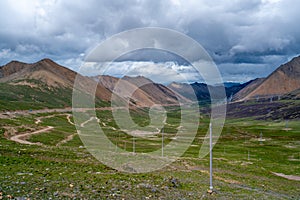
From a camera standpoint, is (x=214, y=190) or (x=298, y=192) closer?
(x=214, y=190)

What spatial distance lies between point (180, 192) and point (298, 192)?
63.7 ft

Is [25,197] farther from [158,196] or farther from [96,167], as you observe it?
[96,167]

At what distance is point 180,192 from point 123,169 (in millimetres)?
10698

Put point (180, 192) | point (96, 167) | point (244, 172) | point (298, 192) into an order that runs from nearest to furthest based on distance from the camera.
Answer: point (180, 192)
point (96, 167)
point (298, 192)
point (244, 172)

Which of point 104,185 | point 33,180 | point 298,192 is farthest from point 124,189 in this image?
point 298,192

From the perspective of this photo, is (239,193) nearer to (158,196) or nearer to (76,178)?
(158,196)

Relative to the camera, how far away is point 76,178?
26203 mm

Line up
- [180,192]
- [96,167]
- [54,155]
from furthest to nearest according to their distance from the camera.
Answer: [54,155], [96,167], [180,192]

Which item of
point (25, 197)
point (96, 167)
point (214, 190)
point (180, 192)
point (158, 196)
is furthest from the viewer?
point (96, 167)

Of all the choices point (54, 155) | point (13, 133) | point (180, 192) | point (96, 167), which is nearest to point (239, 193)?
point (180, 192)

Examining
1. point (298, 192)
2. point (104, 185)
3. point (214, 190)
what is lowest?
point (298, 192)

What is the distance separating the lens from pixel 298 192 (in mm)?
36406

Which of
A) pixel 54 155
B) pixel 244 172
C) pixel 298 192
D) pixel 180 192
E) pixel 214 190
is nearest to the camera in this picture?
pixel 180 192

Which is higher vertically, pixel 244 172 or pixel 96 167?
pixel 96 167
